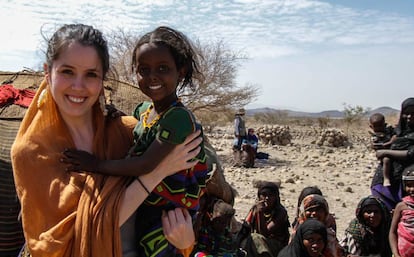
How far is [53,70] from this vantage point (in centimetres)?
158

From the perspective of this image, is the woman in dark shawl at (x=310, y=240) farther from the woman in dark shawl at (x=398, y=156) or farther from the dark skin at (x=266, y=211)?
the woman in dark shawl at (x=398, y=156)

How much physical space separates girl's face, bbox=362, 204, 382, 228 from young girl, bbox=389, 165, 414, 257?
0.49 feet

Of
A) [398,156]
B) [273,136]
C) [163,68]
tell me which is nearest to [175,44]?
[163,68]

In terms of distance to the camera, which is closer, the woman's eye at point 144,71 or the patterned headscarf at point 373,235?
the woman's eye at point 144,71

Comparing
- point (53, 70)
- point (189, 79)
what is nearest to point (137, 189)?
point (53, 70)

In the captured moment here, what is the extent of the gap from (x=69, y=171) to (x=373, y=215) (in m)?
3.29

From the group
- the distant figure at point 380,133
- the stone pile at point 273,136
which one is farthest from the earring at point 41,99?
the stone pile at point 273,136

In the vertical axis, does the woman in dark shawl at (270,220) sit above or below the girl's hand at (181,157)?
below

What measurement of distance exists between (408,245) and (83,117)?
3243 mm

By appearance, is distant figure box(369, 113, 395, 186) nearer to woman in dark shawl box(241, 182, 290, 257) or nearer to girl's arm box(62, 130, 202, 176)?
woman in dark shawl box(241, 182, 290, 257)

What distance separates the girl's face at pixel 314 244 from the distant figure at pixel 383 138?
1.32m

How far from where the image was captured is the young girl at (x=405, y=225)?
3.93 meters

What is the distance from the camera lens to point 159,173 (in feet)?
5.41

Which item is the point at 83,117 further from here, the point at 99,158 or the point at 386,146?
the point at 386,146
